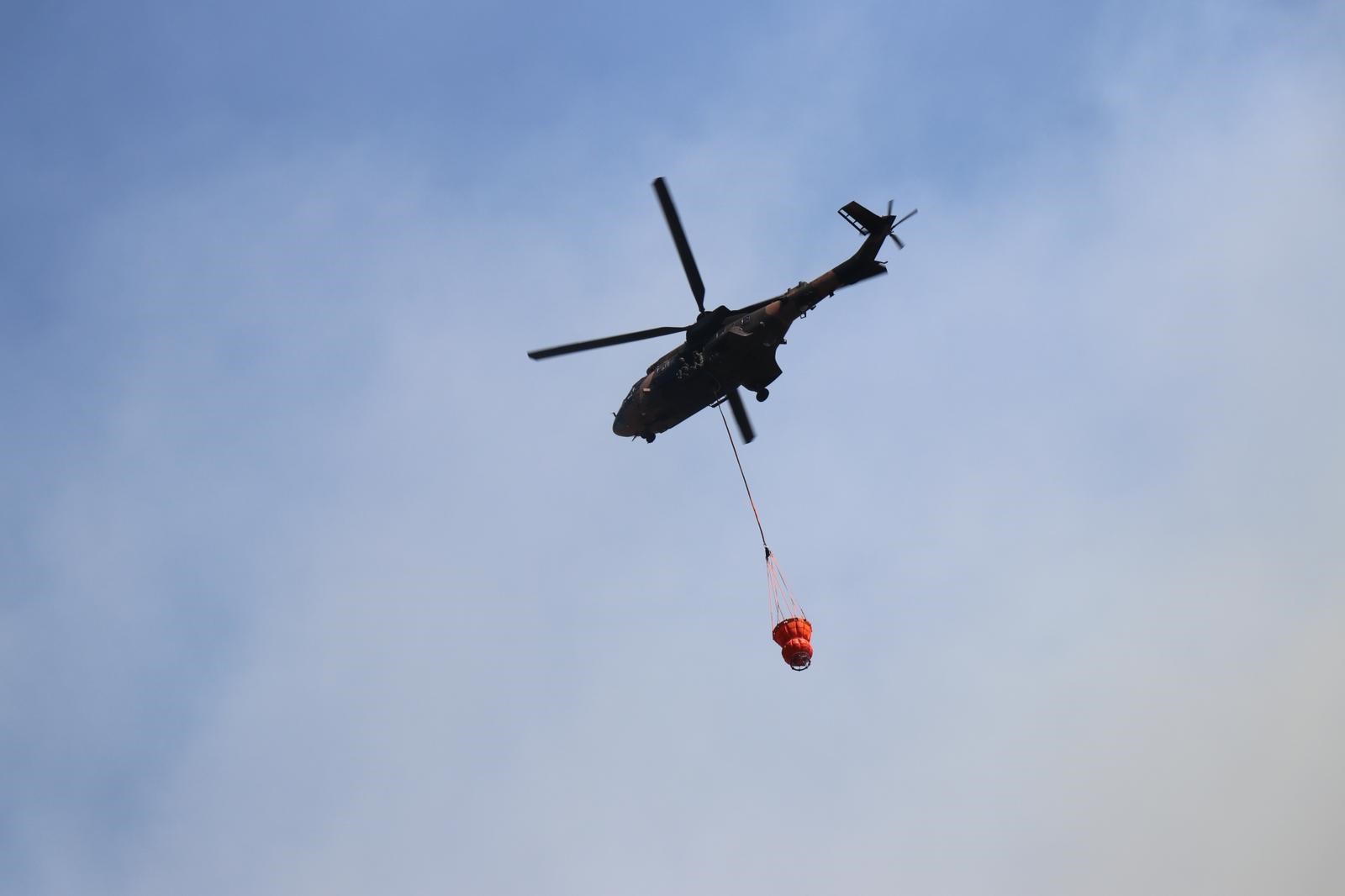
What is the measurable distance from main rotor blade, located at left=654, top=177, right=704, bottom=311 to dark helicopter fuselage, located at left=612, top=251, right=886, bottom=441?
2.43 ft

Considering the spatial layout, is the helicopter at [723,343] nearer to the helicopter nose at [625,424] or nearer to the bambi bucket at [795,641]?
the helicopter nose at [625,424]

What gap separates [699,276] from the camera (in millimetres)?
28125

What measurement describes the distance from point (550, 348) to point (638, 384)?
3630 mm

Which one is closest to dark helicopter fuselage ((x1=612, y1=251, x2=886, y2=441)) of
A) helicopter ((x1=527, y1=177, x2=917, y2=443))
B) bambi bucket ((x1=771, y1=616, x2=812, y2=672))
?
helicopter ((x1=527, y1=177, x2=917, y2=443))

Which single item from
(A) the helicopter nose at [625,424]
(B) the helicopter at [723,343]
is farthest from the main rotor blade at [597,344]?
(A) the helicopter nose at [625,424]

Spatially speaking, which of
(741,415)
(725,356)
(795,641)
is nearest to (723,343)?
(725,356)

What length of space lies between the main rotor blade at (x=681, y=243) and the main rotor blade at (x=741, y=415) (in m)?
2.74

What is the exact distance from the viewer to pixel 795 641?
2606 cm

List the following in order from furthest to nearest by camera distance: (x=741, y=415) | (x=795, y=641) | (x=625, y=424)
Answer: (x=625, y=424) < (x=741, y=415) < (x=795, y=641)

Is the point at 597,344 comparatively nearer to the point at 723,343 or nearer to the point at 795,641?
the point at 723,343

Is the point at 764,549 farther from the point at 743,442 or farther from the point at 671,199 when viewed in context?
the point at 671,199

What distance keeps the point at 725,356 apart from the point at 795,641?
8228 millimetres

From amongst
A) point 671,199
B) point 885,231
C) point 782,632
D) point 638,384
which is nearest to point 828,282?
point 885,231

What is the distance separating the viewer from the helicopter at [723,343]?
26781mm
